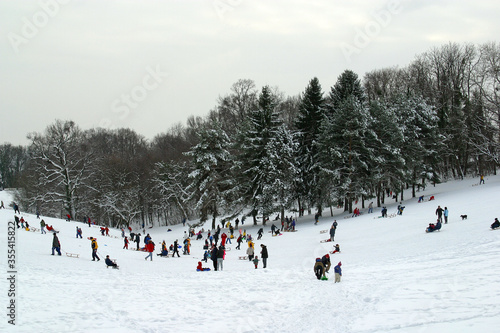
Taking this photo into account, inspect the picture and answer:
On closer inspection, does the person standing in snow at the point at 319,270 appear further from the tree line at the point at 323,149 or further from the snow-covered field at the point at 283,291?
the tree line at the point at 323,149

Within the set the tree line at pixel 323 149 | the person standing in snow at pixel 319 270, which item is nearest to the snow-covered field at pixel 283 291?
the person standing in snow at pixel 319 270

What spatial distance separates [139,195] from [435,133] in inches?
1761

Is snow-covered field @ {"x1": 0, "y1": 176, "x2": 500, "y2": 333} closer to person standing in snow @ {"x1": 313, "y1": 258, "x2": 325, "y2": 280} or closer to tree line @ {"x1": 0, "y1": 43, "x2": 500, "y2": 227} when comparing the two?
person standing in snow @ {"x1": 313, "y1": 258, "x2": 325, "y2": 280}

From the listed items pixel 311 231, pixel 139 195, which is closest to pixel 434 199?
pixel 311 231

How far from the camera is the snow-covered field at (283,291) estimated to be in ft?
35.3

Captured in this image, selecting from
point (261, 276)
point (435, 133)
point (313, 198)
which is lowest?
point (261, 276)

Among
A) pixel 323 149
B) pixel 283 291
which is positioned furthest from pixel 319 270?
pixel 323 149

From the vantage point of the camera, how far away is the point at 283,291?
1516cm

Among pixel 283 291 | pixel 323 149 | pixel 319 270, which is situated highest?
pixel 323 149

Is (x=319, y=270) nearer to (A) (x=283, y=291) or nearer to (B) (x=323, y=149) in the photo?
(A) (x=283, y=291)

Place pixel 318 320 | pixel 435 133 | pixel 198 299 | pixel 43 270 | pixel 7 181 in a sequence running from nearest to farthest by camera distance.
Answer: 1. pixel 318 320
2. pixel 198 299
3. pixel 43 270
4. pixel 435 133
5. pixel 7 181

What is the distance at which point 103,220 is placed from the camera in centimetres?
6800

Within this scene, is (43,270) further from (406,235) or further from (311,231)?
(311,231)

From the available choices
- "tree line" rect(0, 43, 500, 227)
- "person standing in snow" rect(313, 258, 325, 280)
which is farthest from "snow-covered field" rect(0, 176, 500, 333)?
"tree line" rect(0, 43, 500, 227)
